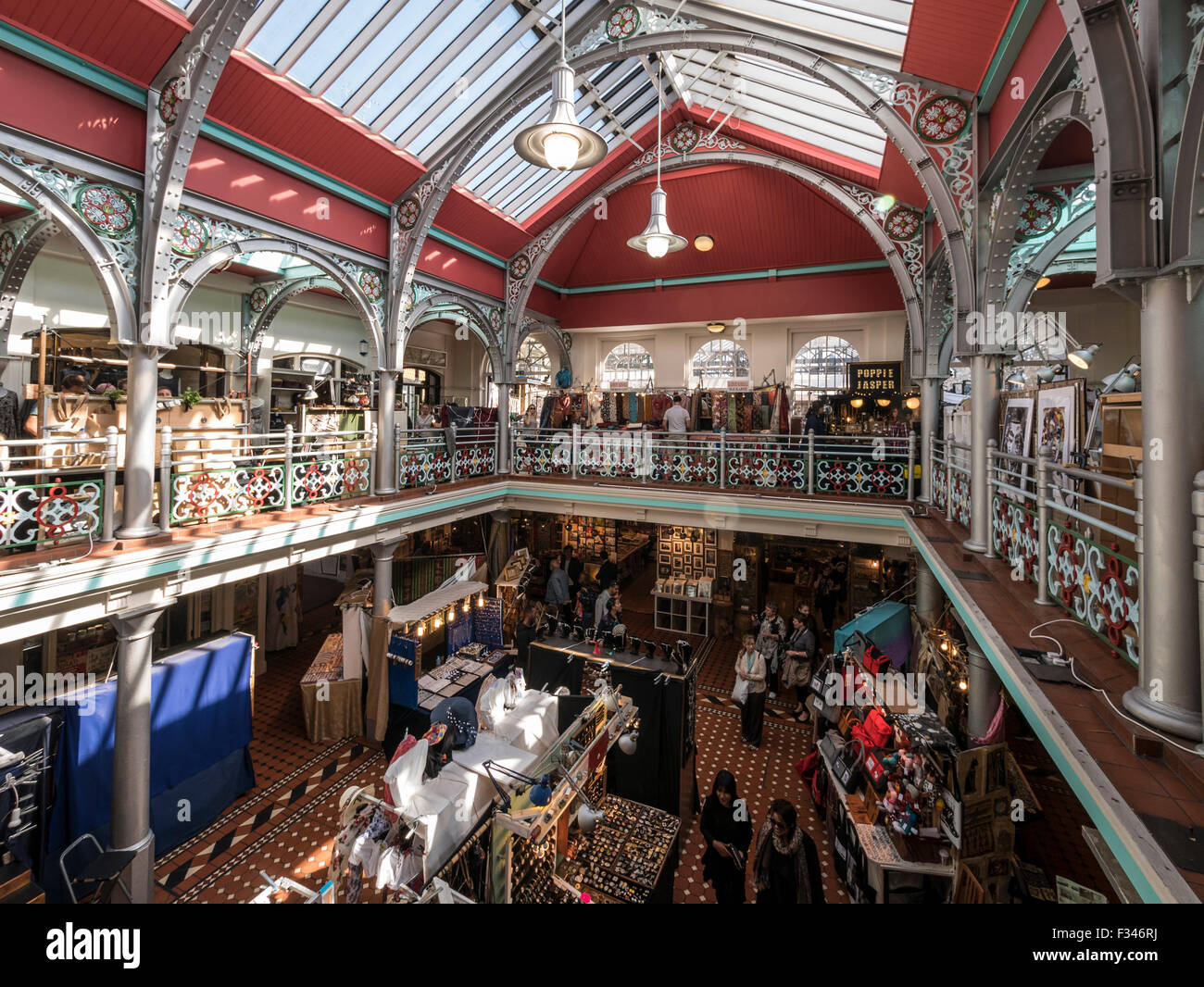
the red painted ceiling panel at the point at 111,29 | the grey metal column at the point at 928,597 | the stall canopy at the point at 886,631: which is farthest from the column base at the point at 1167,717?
the red painted ceiling panel at the point at 111,29

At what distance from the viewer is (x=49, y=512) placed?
5.46 m

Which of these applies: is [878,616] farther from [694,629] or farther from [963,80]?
[963,80]

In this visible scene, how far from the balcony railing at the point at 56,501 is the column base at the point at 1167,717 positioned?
7.91 meters

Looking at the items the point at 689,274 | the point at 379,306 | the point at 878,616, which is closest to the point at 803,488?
the point at 878,616

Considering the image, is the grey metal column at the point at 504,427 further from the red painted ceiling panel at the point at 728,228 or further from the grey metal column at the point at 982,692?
the grey metal column at the point at 982,692

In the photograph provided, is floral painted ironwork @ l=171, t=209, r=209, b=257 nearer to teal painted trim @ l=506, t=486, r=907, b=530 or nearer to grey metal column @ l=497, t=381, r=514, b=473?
grey metal column @ l=497, t=381, r=514, b=473

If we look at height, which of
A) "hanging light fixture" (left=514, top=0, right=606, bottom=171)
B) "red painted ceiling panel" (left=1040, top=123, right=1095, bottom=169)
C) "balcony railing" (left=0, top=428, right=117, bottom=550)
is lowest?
"balcony railing" (left=0, top=428, right=117, bottom=550)

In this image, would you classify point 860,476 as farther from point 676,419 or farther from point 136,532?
point 136,532

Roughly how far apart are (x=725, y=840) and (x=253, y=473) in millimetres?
7390

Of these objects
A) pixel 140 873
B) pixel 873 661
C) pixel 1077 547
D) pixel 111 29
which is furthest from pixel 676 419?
pixel 140 873

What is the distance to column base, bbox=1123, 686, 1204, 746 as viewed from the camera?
90.9 inches

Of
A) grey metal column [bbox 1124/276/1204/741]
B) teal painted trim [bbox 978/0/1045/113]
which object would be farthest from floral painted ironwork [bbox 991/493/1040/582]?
teal painted trim [bbox 978/0/1045/113]

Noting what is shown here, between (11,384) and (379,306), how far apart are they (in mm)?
5715

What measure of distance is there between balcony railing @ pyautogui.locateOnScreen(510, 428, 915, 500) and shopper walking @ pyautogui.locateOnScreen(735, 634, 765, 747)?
3.10 m
